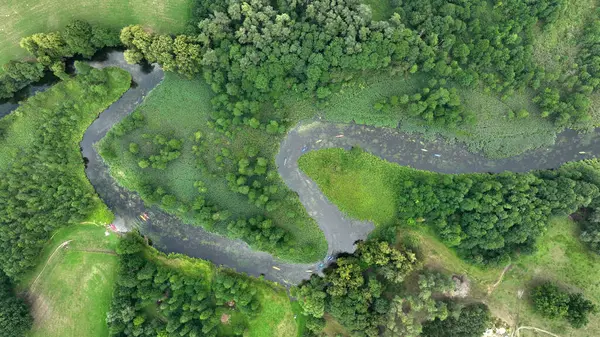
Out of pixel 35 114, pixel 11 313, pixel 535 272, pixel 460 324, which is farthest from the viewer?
pixel 535 272

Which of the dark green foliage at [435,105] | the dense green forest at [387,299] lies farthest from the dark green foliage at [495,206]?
the dark green foliage at [435,105]

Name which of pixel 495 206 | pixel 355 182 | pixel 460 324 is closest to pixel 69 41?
pixel 355 182

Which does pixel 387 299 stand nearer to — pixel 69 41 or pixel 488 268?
pixel 488 268

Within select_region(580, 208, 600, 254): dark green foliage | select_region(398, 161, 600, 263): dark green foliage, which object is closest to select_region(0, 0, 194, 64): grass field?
select_region(398, 161, 600, 263): dark green foliage

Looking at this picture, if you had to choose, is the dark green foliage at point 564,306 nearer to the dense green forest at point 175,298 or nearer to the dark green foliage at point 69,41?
the dense green forest at point 175,298

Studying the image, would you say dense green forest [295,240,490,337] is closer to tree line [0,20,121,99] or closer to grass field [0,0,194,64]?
grass field [0,0,194,64]
